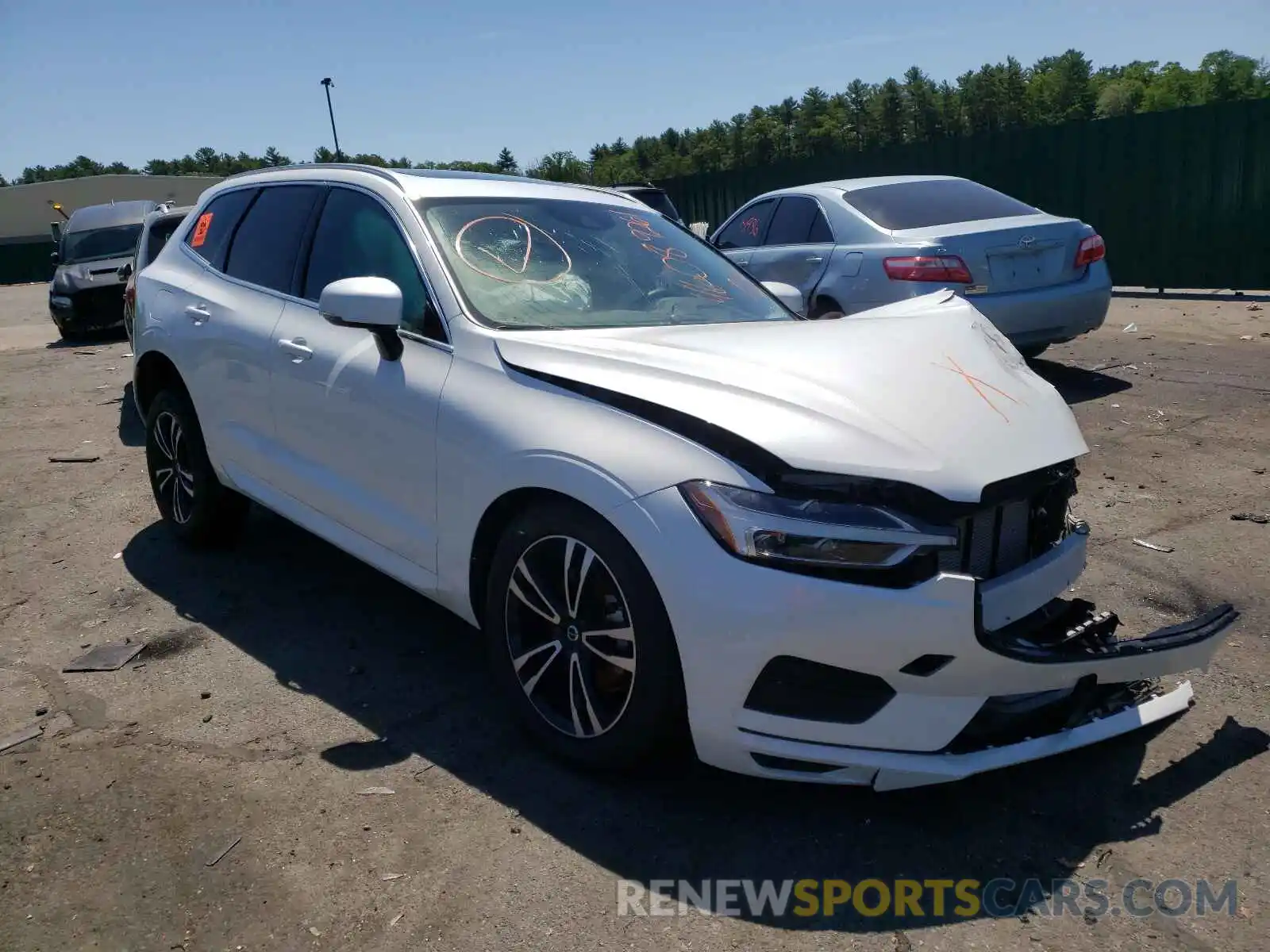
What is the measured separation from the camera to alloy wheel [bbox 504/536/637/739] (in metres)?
2.84

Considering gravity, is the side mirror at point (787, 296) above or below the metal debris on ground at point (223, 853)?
above

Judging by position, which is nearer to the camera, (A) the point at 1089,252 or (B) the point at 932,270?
(B) the point at 932,270

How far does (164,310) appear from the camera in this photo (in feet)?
16.4

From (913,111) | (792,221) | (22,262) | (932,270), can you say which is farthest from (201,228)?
(913,111)

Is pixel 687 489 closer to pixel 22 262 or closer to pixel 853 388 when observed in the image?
pixel 853 388

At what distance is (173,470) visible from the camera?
5.16 m

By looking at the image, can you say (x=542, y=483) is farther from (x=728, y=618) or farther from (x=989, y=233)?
(x=989, y=233)

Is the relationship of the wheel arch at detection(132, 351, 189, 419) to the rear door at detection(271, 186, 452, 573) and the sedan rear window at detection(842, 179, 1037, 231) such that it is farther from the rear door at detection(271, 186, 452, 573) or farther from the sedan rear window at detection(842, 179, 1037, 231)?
the sedan rear window at detection(842, 179, 1037, 231)

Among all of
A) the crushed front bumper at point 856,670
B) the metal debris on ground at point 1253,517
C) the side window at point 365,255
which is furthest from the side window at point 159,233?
the metal debris on ground at point 1253,517

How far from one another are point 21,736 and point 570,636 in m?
2.01

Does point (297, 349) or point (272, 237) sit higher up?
point (272, 237)

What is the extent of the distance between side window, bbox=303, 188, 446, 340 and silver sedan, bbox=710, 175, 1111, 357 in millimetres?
3931

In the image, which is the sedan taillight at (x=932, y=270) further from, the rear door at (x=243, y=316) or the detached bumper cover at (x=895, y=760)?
the detached bumper cover at (x=895, y=760)

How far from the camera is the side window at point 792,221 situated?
27.8 ft
